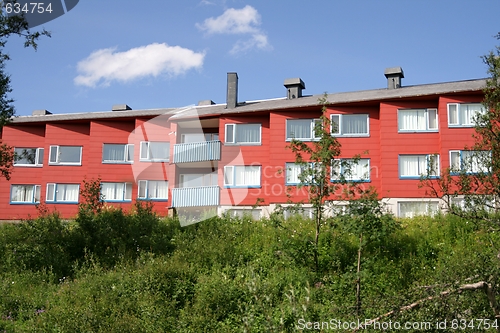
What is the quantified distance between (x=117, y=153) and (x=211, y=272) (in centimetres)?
2147

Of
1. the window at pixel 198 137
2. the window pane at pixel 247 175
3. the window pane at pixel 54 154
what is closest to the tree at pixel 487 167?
the window pane at pixel 247 175

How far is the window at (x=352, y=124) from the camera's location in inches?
1329

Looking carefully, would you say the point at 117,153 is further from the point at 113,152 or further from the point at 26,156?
the point at 26,156

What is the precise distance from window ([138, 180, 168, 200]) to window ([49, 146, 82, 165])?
5.17 metres

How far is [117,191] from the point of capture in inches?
1518

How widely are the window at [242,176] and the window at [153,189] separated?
17.4 feet

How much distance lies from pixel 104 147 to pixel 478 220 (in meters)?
30.8

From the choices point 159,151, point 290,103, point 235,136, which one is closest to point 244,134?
point 235,136

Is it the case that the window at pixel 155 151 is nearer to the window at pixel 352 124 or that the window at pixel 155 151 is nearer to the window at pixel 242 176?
the window at pixel 242 176

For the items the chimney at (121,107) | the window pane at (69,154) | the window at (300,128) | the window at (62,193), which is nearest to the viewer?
the window at (300,128)

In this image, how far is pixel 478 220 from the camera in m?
12.8

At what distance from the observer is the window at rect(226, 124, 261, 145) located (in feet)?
118

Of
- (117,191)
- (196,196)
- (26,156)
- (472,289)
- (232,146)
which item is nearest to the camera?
(472,289)

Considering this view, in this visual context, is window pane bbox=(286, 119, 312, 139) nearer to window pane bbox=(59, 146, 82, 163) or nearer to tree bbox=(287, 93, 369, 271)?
tree bbox=(287, 93, 369, 271)
